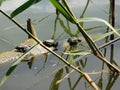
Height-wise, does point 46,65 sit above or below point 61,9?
below

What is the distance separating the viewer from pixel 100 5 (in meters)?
3.34

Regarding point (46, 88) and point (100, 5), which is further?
point (100, 5)

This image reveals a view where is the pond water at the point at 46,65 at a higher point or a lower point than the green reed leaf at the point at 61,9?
lower

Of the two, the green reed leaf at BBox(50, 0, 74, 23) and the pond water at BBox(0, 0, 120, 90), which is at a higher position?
the green reed leaf at BBox(50, 0, 74, 23)

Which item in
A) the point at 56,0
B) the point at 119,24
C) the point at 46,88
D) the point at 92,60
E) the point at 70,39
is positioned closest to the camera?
the point at 56,0

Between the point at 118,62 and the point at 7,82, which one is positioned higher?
the point at 7,82

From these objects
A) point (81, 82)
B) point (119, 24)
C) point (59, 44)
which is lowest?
point (119, 24)

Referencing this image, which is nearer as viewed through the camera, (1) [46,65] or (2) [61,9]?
(2) [61,9]

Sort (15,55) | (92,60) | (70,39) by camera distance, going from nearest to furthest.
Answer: (92,60)
(15,55)
(70,39)

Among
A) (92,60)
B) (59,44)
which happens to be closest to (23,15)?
(59,44)

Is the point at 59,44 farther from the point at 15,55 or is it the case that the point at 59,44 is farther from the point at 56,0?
the point at 56,0

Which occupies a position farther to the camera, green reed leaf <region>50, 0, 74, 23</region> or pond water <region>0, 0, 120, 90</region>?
pond water <region>0, 0, 120, 90</region>

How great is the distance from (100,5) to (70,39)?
75 centimetres

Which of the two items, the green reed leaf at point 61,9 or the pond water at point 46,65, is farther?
the pond water at point 46,65
